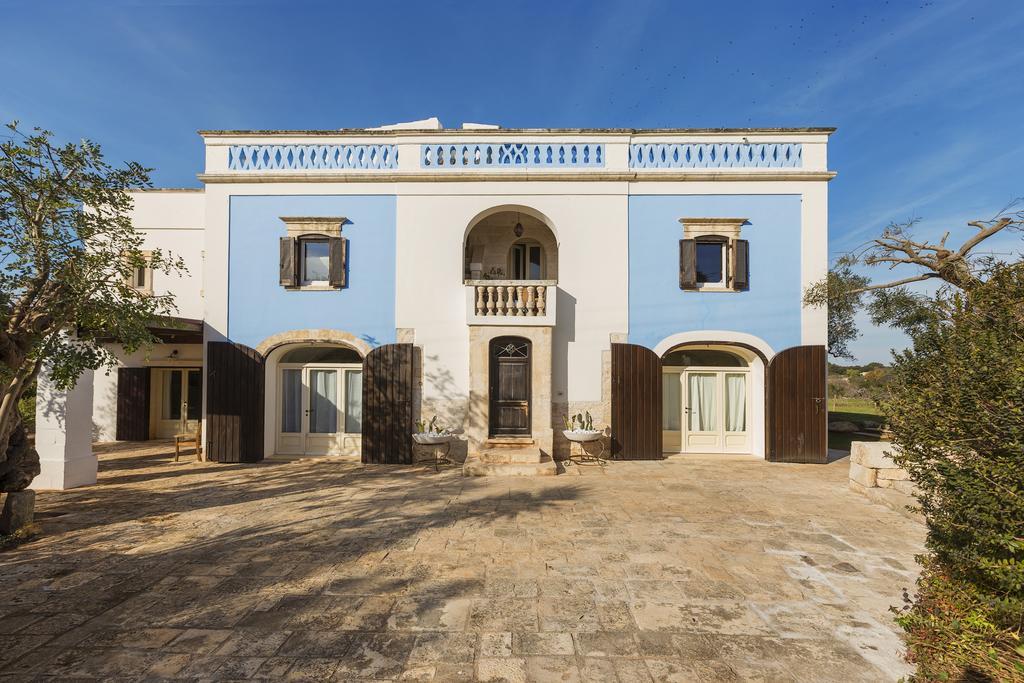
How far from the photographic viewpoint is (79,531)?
5117mm

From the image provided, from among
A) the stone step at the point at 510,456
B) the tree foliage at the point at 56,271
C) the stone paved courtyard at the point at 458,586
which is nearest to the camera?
the stone paved courtyard at the point at 458,586

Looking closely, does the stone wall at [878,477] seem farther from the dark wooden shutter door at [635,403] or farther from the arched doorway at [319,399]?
the arched doorway at [319,399]

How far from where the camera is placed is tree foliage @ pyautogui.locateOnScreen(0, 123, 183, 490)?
15.1ft

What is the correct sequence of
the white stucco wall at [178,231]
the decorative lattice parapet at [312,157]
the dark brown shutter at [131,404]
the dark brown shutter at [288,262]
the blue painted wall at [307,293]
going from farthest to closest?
1. the dark brown shutter at [131,404]
2. the white stucco wall at [178,231]
3. the decorative lattice parapet at [312,157]
4. the blue painted wall at [307,293]
5. the dark brown shutter at [288,262]

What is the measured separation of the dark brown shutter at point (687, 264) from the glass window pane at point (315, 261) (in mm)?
8338

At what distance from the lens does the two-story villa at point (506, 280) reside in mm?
9188

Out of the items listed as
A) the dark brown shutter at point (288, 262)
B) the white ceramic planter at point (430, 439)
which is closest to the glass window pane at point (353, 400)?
the white ceramic planter at point (430, 439)

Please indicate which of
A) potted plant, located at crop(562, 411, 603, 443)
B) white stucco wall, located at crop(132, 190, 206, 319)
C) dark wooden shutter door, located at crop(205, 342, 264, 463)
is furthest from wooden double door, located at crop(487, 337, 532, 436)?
white stucco wall, located at crop(132, 190, 206, 319)

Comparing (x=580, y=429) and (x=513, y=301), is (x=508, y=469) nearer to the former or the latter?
(x=580, y=429)

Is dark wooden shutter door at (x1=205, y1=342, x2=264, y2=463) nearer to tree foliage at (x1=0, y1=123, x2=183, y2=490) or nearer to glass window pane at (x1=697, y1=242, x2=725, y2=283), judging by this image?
tree foliage at (x1=0, y1=123, x2=183, y2=490)

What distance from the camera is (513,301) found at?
29.5 feet

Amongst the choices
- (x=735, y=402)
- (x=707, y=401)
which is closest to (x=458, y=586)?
(x=707, y=401)

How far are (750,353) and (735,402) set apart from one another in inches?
52.0

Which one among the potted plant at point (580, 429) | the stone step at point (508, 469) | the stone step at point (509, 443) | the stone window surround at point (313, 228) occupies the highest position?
the stone window surround at point (313, 228)
